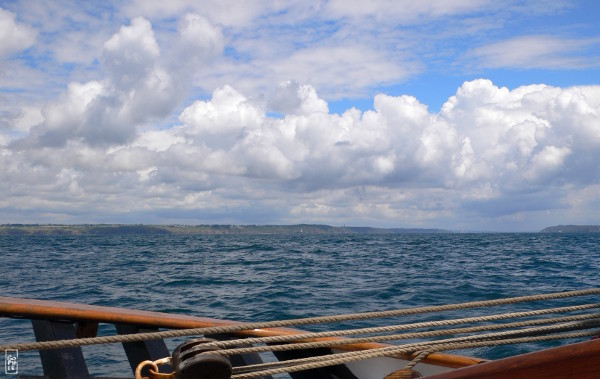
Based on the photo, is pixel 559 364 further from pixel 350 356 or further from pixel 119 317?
pixel 119 317

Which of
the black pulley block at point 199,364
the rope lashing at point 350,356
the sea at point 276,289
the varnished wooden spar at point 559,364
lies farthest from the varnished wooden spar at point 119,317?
the sea at point 276,289

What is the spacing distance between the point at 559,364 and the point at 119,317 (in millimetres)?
2922

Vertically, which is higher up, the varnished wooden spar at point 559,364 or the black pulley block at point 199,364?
the varnished wooden spar at point 559,364

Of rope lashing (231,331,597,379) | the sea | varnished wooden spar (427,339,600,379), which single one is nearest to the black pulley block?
rope lashing (231,331,597,379)

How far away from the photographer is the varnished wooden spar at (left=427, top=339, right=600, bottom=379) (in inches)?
82.4

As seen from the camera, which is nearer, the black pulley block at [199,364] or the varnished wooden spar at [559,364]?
the varnished wooden spar at [559,364]

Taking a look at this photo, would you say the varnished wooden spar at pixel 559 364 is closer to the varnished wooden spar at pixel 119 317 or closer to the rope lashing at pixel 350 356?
the rope lashing at pixel 350 356

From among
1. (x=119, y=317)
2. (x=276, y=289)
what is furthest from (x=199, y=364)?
(x=276, y=289)

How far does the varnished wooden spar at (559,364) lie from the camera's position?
2094 millimetres

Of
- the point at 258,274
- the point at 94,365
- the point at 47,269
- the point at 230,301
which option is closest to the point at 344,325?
the point at 94,365

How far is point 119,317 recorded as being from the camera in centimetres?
400

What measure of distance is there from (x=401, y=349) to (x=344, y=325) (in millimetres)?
6994

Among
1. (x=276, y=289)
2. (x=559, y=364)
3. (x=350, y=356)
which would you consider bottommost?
(x=276, y=289)

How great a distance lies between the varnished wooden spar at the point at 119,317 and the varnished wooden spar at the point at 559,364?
179cm
